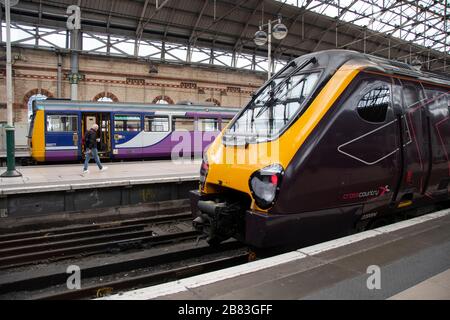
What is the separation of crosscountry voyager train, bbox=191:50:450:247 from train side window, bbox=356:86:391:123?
12mm

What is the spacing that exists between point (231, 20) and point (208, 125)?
8632 millimetres

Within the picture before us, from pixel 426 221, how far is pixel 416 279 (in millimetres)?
2042

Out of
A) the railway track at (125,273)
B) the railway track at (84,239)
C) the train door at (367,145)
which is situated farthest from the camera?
the railway track at (84,239)

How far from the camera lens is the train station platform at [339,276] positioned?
2812 millimetres

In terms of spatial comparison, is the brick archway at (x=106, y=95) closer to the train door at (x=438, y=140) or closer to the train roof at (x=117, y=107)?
A: the train roof at (x=117, y=107)

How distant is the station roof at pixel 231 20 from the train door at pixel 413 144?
46.9ft

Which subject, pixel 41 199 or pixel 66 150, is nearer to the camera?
pixel 41 199

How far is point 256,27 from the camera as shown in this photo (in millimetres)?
23562

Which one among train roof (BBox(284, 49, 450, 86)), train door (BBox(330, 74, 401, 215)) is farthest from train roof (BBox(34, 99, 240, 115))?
train door (BBox(330, 74, 401, 215))

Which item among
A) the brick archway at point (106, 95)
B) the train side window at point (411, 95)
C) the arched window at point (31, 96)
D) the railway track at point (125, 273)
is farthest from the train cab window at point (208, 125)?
the train side window at point (411, 95)

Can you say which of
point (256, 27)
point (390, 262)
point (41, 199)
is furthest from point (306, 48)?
point (390, 262)

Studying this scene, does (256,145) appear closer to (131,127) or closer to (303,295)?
(303,295)

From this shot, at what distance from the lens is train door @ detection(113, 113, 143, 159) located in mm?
15352
